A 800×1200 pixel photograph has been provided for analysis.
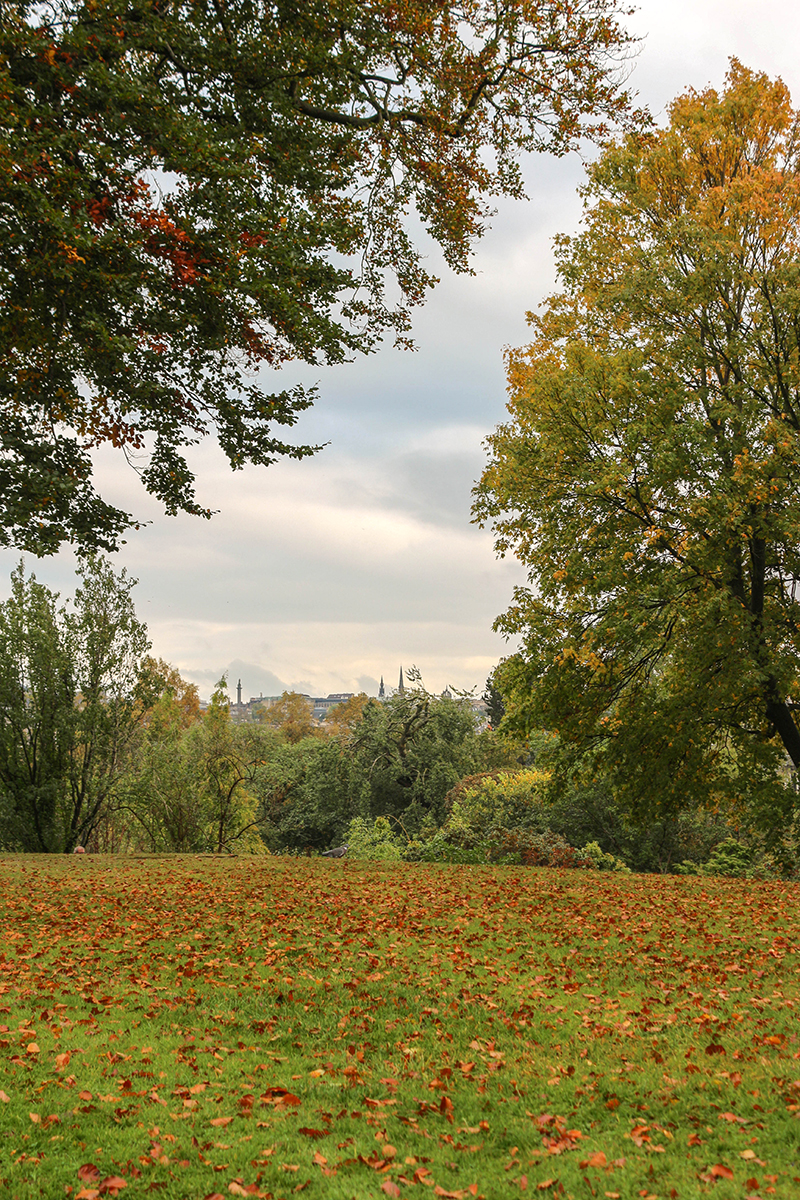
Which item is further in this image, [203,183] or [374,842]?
[374,842]

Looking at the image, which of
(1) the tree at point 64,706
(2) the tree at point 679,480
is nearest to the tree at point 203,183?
(2) the tree at point 679,480

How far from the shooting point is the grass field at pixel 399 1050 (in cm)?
388

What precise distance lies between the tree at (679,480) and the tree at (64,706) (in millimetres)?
11814

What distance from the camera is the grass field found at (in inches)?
153

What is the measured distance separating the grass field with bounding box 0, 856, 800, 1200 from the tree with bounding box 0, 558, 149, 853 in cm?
992

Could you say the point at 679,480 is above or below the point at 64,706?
above

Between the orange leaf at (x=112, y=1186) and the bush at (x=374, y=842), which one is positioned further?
the bush at (x=374, y=842)

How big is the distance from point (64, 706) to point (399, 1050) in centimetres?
1669

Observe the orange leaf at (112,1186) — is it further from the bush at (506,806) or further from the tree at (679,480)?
the bush at (506,806)

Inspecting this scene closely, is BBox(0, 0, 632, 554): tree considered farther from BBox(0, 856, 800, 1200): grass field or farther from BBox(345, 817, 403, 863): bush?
BBox(345, 817, 403, 863): bush

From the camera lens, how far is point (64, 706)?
19688 mm

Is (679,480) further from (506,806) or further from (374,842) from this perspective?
(374,842)

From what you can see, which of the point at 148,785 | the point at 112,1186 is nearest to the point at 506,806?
the point at 148,785

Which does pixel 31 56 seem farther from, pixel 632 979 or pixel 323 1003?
pixel 632 979
